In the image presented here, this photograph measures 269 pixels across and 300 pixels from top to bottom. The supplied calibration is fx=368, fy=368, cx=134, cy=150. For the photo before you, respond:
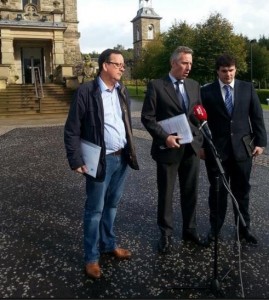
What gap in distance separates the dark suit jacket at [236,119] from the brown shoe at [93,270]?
181 cm

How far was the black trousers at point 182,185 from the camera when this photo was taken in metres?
4.05

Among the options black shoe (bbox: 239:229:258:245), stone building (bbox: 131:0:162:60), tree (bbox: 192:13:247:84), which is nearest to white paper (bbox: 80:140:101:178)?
black shoe (bbox: 239:229:258:245)

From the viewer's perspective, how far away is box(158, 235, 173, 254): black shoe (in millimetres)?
3992

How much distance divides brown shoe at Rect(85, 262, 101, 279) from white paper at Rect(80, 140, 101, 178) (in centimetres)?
87

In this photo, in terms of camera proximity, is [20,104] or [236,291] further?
[20,104]

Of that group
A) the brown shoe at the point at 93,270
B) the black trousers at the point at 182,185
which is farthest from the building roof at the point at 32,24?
the brown shoe at the point at 93,270

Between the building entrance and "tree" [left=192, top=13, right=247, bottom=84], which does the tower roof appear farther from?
the building entrance

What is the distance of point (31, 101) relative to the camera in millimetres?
23312

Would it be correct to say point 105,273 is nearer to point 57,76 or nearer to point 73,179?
point 73,179

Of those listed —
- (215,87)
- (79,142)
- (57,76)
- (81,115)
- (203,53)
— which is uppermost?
(203,53)

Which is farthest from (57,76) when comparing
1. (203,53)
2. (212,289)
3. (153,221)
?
(212,289)

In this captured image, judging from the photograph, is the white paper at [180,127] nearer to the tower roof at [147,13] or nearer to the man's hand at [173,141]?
the man's hand at [173,141]

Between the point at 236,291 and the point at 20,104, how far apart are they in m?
21.5

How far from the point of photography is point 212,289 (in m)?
3.17
